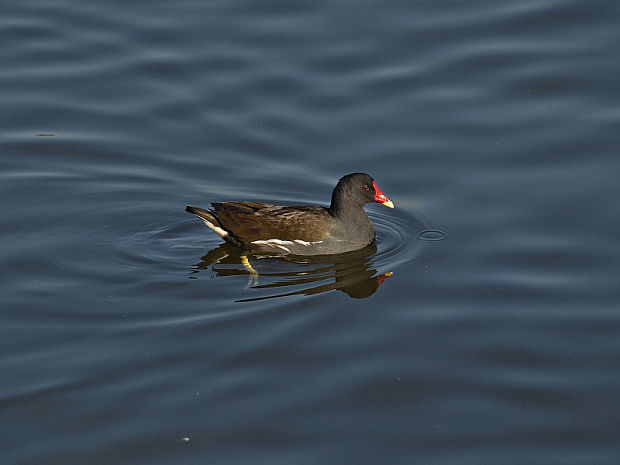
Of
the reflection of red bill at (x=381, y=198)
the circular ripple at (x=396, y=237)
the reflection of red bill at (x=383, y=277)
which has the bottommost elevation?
the reflection of red bill at (x=383, y=277)

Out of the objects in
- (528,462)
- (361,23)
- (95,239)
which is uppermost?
(361,23)

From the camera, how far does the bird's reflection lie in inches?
410

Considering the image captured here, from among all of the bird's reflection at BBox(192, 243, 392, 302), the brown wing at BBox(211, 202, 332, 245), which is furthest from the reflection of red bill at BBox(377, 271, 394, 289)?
the brown wing at BBox(211, 202, 332, 245)

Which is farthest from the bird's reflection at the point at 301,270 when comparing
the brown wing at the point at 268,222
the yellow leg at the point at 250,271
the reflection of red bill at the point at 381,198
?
the reflection of red bill at the point at 381,198

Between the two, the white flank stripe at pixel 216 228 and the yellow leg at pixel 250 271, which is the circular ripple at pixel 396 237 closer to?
the yellow leg at pixel 250 271

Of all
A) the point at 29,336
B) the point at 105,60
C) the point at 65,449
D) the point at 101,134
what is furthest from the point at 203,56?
the point at 65,449

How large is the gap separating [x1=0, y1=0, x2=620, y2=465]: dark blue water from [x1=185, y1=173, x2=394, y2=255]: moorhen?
19 centimetres

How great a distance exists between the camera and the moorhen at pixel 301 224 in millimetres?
11438

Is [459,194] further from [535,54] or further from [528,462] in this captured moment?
[528,462]

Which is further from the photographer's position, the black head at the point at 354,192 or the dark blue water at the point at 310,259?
the black head at the point at 354,192

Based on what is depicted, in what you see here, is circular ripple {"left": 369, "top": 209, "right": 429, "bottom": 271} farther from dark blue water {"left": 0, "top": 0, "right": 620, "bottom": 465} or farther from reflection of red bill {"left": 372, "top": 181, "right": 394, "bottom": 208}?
reflection of red bill {"left": 372, "top": 181, "right": 394, "bottom": 208}

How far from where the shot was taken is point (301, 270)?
11.0 m

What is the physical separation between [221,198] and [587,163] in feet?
13.0

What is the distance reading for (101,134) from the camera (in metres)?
13.3
